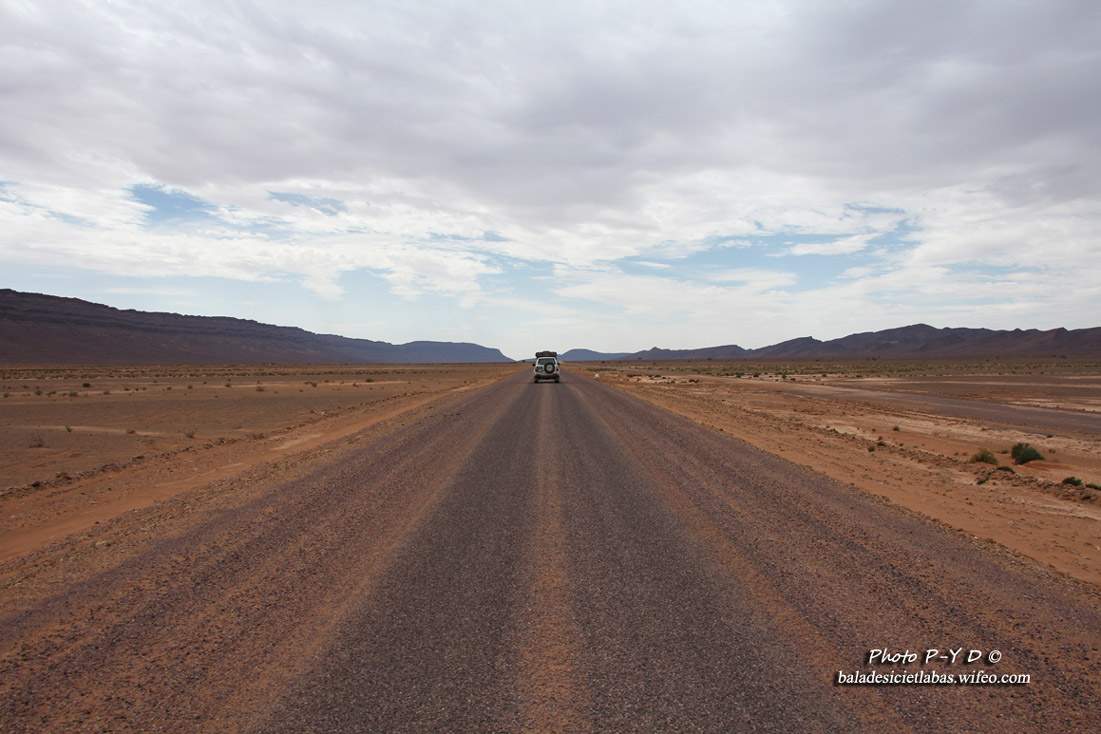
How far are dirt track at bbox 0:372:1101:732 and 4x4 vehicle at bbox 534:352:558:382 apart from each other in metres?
41.5

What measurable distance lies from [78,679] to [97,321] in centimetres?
24609

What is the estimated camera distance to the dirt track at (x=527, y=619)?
3.68m

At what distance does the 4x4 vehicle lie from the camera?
50969 mm

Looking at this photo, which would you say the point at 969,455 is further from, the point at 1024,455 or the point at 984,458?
the point at 984,458

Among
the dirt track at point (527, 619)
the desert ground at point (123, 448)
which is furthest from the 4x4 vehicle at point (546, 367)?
the dirt track at point (527, 619)

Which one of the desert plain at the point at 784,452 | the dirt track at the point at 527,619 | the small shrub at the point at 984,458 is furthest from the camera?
the small shrub at the point at 984,458

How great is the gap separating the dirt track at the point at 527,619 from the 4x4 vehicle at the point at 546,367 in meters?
41.5

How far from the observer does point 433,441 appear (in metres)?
15.6

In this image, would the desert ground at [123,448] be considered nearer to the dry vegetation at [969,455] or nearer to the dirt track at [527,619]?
the dirt track at [527,619]

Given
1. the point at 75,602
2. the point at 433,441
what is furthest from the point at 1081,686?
the point at 433,441

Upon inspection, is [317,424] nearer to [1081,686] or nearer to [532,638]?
[532,638]

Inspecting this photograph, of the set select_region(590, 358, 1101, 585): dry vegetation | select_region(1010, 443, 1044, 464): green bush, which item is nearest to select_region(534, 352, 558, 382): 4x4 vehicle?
select_region(590, 358, 1101, 585): dry vegetation

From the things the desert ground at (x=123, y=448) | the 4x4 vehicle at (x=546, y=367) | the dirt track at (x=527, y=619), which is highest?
the 4x4 vehicle at (x=546, y=367)

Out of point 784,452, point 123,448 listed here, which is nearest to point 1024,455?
point 784,452
